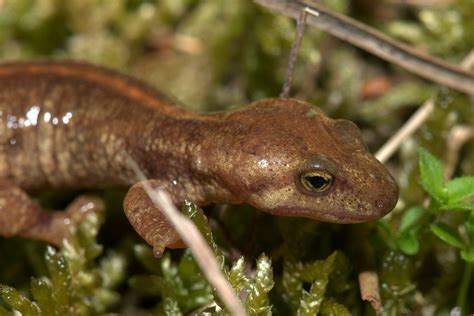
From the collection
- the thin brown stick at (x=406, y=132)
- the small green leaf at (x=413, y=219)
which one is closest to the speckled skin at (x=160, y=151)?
the small green leaf at (x=413, y=219)

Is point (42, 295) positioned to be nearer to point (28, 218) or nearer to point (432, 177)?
point (28, 218)

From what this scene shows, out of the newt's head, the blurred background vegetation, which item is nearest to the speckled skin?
the newt's head

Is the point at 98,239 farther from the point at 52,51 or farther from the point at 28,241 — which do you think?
the point at 52,51

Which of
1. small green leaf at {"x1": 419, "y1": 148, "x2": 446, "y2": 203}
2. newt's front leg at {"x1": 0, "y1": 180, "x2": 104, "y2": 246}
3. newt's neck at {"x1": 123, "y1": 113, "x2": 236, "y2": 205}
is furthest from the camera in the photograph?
newt's front leg at {"x1": 0, "y1": 180, "x2": 104, "y2": 246}

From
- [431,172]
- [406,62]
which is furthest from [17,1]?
[431,172]

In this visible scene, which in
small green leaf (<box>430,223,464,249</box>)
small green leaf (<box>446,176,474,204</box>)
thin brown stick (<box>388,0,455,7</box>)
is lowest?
small green leaf (<box>430,223,464,249</box>)

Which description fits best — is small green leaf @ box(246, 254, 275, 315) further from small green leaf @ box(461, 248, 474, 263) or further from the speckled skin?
small green leaf @ box(461, 248, 474, 263)
